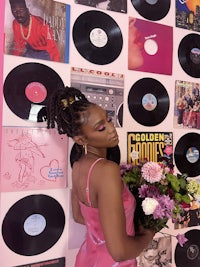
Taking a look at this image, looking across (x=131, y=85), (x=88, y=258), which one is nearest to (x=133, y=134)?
(x=131, y=85)

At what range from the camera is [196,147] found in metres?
1.73

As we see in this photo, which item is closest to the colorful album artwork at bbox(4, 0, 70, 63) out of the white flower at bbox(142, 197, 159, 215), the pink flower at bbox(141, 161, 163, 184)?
the pink flower at bbox(141, 161, 163, 184)

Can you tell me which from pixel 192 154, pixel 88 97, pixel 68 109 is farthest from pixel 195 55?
pixel 68 109

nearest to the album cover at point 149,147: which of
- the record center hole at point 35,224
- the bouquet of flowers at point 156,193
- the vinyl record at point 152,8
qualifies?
the bouquet of flowers at point 156,193

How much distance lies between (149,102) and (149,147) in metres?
0.22

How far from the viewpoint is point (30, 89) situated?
125 centimetres

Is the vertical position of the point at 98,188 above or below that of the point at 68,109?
below

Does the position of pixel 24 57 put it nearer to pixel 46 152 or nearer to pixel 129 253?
pixel 46 152

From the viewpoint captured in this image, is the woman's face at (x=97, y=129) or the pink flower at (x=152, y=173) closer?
the woman's face at (x=97, y=129)

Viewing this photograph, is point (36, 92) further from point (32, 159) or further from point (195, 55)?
point (195, 55)

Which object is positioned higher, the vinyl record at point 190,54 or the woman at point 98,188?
the vinyl record at point 190,54

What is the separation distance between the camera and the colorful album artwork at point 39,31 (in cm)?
122

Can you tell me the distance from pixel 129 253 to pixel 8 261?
21.0 inches

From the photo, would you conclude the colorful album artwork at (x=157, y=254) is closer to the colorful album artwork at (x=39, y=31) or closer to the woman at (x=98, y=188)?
the woman at (x=98, y=188)
